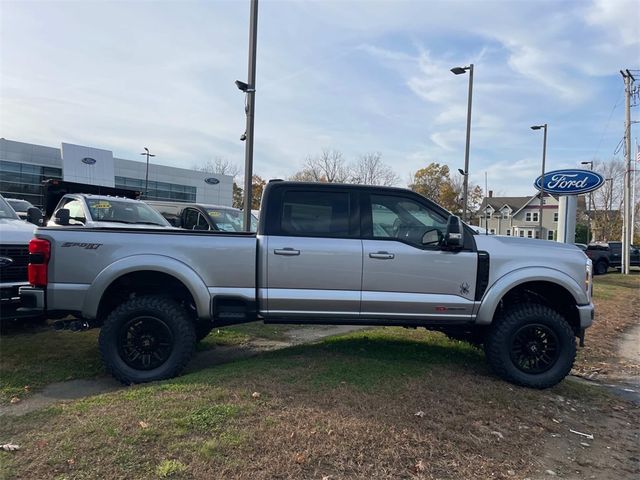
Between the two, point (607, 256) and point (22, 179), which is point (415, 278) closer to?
point (607, 256)

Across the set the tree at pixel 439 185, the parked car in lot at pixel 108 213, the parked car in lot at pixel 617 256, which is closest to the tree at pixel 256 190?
the tree at pixel 439 185

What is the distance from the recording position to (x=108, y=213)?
889 centimetres

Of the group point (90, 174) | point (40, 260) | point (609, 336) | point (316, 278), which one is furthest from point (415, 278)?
point (90, 174)

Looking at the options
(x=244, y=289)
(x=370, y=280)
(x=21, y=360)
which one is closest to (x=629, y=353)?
(x=370, y=280)

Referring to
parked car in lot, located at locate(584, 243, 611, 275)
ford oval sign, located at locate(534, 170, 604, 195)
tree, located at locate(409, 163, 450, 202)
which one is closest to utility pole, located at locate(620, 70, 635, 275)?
parked car in lot, located at locate(584, 243, 611, 275)

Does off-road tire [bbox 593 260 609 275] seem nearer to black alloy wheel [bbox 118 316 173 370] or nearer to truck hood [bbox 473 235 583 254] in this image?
truck hood [bbox 473 235 583 254]

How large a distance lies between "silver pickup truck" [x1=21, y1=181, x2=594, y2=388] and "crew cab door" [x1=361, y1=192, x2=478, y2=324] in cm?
1

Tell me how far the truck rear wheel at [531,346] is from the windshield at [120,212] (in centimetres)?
658

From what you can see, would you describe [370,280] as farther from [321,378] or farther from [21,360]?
[21,360]

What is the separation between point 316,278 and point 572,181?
11380mm

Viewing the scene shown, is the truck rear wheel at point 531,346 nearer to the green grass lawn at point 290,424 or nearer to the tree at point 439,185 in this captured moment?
the green grass lawn at point 290,424

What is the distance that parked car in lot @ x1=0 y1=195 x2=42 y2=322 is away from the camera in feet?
18.4

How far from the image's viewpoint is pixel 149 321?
4.83 metres

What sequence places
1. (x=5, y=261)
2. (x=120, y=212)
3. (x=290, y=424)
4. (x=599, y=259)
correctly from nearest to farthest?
1. (x=290, y=424)
2. (x=5, y=261)
3. (x=120, y=212)
4. (x=599, y=259)
